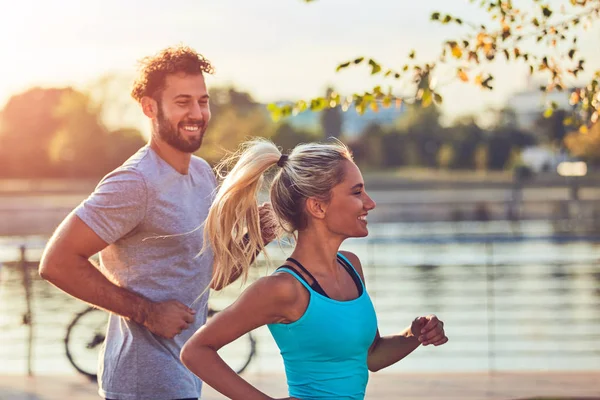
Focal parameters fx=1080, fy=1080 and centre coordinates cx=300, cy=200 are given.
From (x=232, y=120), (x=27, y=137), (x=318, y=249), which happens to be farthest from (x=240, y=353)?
(x=27, y=137)

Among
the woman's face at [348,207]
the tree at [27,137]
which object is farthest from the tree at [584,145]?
the woman's face at [348,207]

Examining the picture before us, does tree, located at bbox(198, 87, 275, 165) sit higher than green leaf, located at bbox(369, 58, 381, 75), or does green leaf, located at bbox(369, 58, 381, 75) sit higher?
green leaf, located at bbox(369, 58, 381, 75)

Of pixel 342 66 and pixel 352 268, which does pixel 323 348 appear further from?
pixel 342 66

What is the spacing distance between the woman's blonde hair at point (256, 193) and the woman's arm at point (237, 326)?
0.28 meters

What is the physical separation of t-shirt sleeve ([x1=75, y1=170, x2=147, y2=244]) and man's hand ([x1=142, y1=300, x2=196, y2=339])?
24 centimetres

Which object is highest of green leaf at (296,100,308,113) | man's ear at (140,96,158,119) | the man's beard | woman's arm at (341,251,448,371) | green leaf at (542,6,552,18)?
green leaf at (542,6,552,18)

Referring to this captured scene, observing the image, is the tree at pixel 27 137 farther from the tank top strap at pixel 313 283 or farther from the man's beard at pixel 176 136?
the tank top strap at pixel 313 283

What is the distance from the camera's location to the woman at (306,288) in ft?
8.34

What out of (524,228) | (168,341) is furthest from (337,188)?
(524,228)

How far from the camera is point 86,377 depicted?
7.29 meters

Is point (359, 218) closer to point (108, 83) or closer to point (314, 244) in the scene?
point (314, 244)

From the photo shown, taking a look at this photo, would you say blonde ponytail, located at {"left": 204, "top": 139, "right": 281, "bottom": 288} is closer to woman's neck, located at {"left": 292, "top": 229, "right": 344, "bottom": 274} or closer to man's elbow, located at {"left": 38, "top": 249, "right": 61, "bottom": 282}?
woman's neck, located at {"left": 292, "top": 229, "right": 344, "bottom": 274}

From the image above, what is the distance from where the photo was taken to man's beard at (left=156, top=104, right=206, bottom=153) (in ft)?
10.8

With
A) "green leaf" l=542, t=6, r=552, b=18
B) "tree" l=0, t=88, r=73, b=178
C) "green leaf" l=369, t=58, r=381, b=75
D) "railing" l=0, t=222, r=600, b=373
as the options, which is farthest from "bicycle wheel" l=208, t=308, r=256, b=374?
"tree" l=0, t=88, r=73, b=178
